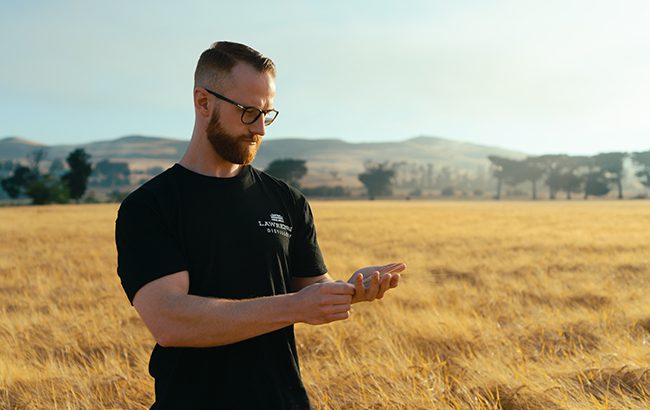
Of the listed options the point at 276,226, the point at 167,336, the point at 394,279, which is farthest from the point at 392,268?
the point at 167,336

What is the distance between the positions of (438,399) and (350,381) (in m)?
0.85

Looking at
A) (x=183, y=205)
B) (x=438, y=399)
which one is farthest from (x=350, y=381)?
(x=183, y=205)

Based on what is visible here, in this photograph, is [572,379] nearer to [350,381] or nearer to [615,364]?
[615,364]

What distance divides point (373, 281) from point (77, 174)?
4120 inches

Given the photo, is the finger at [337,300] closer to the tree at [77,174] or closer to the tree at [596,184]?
the tree at [77,174]

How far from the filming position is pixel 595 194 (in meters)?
145

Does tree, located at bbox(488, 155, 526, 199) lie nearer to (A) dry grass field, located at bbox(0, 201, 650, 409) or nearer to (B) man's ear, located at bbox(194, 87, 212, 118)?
(A) dry grass field, located at bbox(0, 201, 650, 409)

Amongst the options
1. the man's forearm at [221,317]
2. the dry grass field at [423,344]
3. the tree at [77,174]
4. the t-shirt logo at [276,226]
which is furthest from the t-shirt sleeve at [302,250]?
the tree at [77,174]

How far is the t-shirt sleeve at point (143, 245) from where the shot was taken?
2408mm

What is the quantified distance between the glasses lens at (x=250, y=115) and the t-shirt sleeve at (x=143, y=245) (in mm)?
504

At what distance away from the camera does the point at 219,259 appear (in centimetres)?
262

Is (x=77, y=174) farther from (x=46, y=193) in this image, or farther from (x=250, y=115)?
(x=250, y=115)

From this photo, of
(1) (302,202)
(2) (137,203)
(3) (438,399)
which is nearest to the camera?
(2) (137,203)

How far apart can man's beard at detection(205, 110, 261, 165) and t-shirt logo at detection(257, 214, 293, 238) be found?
0.92 ft
